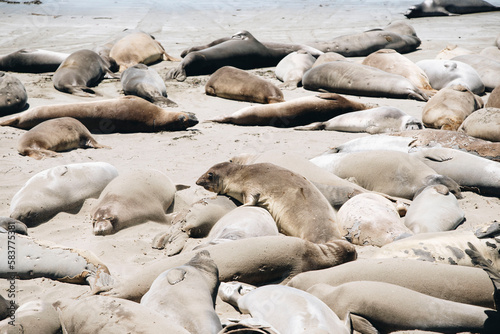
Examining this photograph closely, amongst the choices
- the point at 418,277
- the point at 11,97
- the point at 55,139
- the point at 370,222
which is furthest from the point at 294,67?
the point at 418,277

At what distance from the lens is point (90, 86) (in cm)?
987

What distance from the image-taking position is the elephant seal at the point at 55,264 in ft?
12.0

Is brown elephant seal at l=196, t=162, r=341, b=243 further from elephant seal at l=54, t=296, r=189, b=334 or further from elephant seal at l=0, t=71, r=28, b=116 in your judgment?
elephant seal at l=0, t=71, r=28, b=116

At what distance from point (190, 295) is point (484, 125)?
4735mm

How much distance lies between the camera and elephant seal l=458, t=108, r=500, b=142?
20.7 ft

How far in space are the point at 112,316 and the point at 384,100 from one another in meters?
7.02

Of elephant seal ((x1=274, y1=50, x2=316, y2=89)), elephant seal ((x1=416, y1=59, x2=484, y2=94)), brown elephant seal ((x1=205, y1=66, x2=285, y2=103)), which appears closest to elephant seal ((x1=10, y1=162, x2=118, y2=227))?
brown elephant seal ((x1=205, y1=66, x2=285, y2=103))

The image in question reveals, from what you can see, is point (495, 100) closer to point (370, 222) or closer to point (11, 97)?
point (370, 222)

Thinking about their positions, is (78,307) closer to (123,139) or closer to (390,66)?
(123,139)

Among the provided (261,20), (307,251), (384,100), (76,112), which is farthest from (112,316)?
(261,20)

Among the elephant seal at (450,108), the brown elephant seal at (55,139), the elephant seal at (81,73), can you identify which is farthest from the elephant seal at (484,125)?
the elephant seal at (81,73)

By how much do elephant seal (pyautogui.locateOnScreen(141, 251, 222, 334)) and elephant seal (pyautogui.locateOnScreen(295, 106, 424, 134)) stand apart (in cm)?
436

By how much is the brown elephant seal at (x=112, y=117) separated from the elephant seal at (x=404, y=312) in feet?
16.7

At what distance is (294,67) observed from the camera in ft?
34.6
